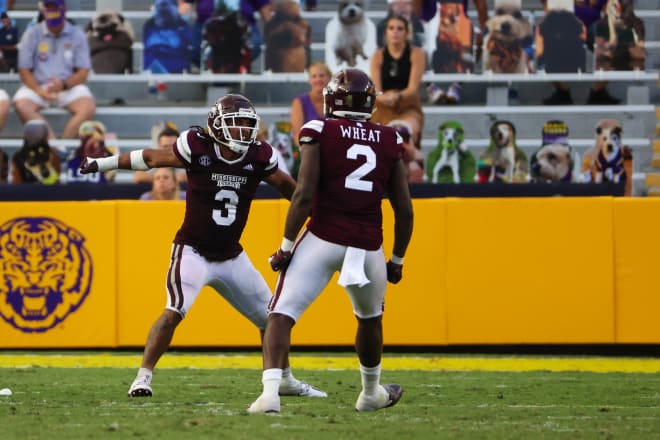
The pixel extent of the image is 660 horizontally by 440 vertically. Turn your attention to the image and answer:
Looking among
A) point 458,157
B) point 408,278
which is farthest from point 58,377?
point 458,157

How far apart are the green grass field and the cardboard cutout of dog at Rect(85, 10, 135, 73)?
542 centimetres

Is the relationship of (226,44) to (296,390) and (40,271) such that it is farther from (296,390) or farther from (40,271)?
(296,390)

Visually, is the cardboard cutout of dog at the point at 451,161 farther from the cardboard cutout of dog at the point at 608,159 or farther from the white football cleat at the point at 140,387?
the white football cleat at the point at 140,387

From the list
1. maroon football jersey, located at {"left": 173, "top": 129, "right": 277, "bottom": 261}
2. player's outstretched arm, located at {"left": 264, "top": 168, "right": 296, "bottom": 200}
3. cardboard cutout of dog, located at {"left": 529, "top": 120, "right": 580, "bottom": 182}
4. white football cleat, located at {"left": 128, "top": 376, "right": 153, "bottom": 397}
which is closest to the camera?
white football cleat, located at {"left": 128, "top": 376, "right": 153, "bottom": 397}

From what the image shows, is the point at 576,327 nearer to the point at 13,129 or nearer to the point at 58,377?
the point at 58,377

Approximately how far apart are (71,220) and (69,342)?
0.95 meters

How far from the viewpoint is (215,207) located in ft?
22.1

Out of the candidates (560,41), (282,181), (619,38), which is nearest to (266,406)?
(282,181)

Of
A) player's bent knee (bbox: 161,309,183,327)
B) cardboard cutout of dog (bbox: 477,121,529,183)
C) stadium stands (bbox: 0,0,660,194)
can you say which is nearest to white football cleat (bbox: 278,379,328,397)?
player's bent knee (bbox: 161,309,183,327)

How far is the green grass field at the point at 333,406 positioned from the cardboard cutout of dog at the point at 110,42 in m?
5.42

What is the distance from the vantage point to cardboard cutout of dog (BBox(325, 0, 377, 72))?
44.2 feet

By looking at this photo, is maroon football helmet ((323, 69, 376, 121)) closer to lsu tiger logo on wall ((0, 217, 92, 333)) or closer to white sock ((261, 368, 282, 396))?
white sock ((261, 368, 282, 396))

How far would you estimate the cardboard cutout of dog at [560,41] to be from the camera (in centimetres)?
1385

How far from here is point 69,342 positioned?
994 cm
